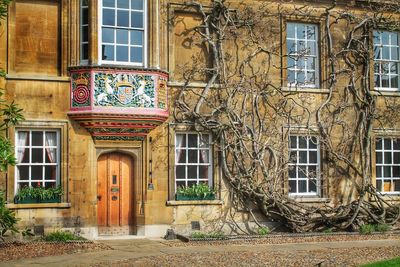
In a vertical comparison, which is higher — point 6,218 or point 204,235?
point 6,218

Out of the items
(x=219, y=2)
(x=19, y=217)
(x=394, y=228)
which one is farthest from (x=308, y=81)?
(x=19, y=217)

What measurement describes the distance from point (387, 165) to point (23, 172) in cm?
1101

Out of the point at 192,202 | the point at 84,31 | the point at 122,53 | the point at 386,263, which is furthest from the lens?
the point at 192,202

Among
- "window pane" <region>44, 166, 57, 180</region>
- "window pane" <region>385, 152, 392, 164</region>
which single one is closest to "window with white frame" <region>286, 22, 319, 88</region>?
"window pane" <region>385, 152, 392, 164</region>

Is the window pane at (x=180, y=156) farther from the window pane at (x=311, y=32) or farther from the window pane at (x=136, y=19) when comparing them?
the window pane at (x=311, y=32)

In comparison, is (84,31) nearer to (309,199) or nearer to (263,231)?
(263,231)

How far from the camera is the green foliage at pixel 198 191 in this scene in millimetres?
16969

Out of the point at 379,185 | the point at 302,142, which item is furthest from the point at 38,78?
the point at 379,185

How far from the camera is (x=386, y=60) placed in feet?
64.0

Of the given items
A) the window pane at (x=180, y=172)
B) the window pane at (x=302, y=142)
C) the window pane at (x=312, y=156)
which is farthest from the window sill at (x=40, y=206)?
the window pane at (x=312, y=156)

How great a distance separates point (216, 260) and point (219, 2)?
7.83m

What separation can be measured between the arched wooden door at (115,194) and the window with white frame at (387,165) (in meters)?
7.88

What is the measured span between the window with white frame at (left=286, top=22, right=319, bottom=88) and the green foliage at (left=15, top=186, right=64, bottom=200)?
7.43 m

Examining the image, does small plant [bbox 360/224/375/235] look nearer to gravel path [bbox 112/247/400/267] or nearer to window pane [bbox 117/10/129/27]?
gravel path [bbox 112/247/400/267]
